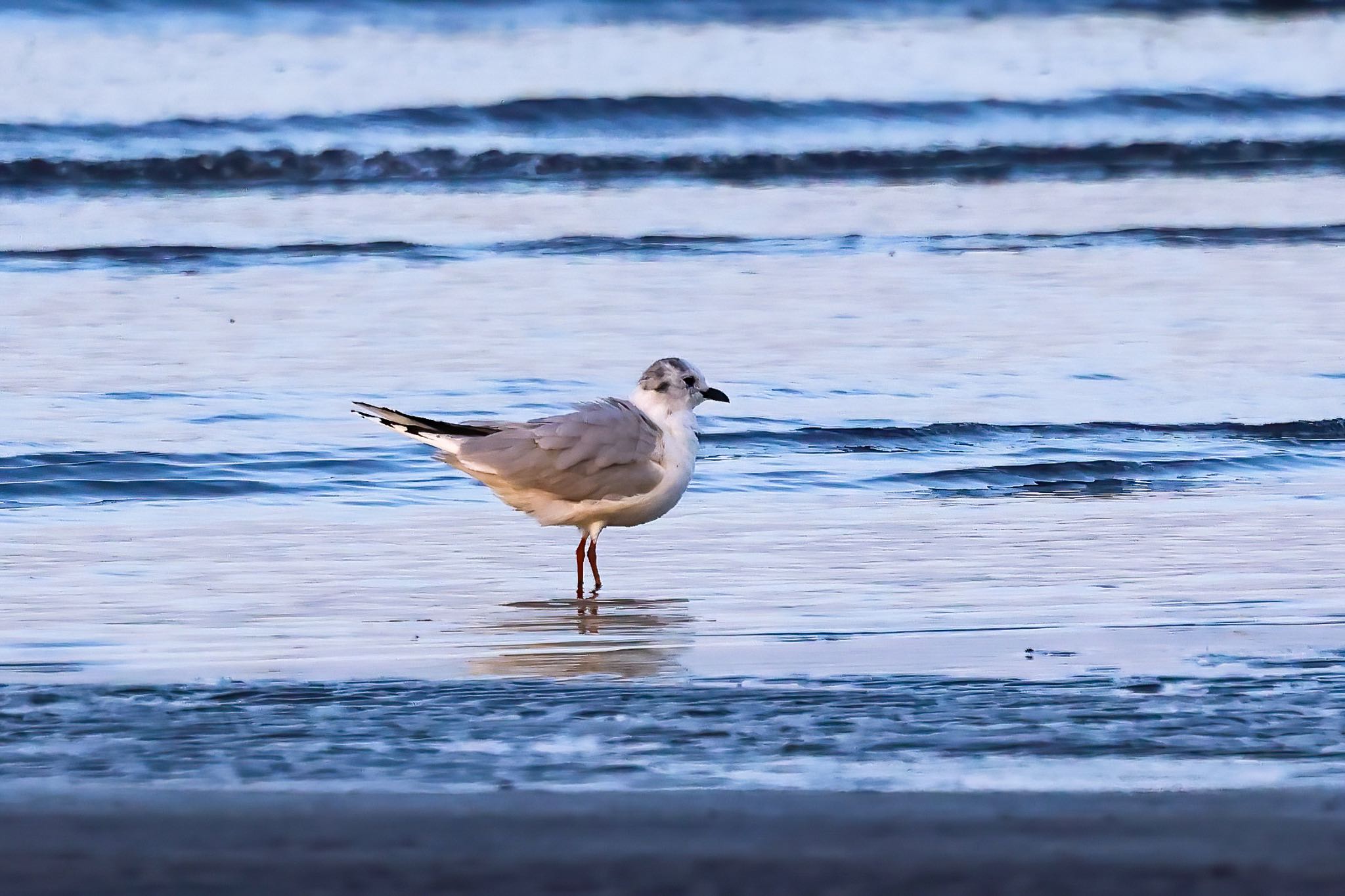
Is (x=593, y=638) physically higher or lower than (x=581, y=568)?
lower

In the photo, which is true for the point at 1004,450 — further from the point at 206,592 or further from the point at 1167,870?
the point at 1167,870

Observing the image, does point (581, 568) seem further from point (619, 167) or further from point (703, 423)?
point (619, 167)

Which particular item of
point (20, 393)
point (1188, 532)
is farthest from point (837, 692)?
point (20, 393)

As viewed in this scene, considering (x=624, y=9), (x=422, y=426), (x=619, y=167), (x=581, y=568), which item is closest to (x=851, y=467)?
(x=581, y=568)

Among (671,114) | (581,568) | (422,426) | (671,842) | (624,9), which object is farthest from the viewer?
(624,9)

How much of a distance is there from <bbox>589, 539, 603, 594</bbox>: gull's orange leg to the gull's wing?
0.15 m

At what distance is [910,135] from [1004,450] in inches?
451

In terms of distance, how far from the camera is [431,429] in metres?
7.03

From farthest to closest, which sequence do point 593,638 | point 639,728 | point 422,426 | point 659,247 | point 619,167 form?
point 619,167, point 659,247, point 422,426, point 593,638, point 639,728

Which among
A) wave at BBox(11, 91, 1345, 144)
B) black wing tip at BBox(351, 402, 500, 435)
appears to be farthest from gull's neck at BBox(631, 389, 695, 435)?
wave at BBox(11, 91, 1345, 144)

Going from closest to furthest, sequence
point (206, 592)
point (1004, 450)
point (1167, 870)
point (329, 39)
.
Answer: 1. point (1167, 870)
2. point (206, 592)
3. point (1004, 450)
4. point (329, 39)

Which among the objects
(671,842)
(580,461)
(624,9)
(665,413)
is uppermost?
(624,9)

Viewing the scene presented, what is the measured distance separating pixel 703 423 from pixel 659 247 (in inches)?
190

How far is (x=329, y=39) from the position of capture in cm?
2470
